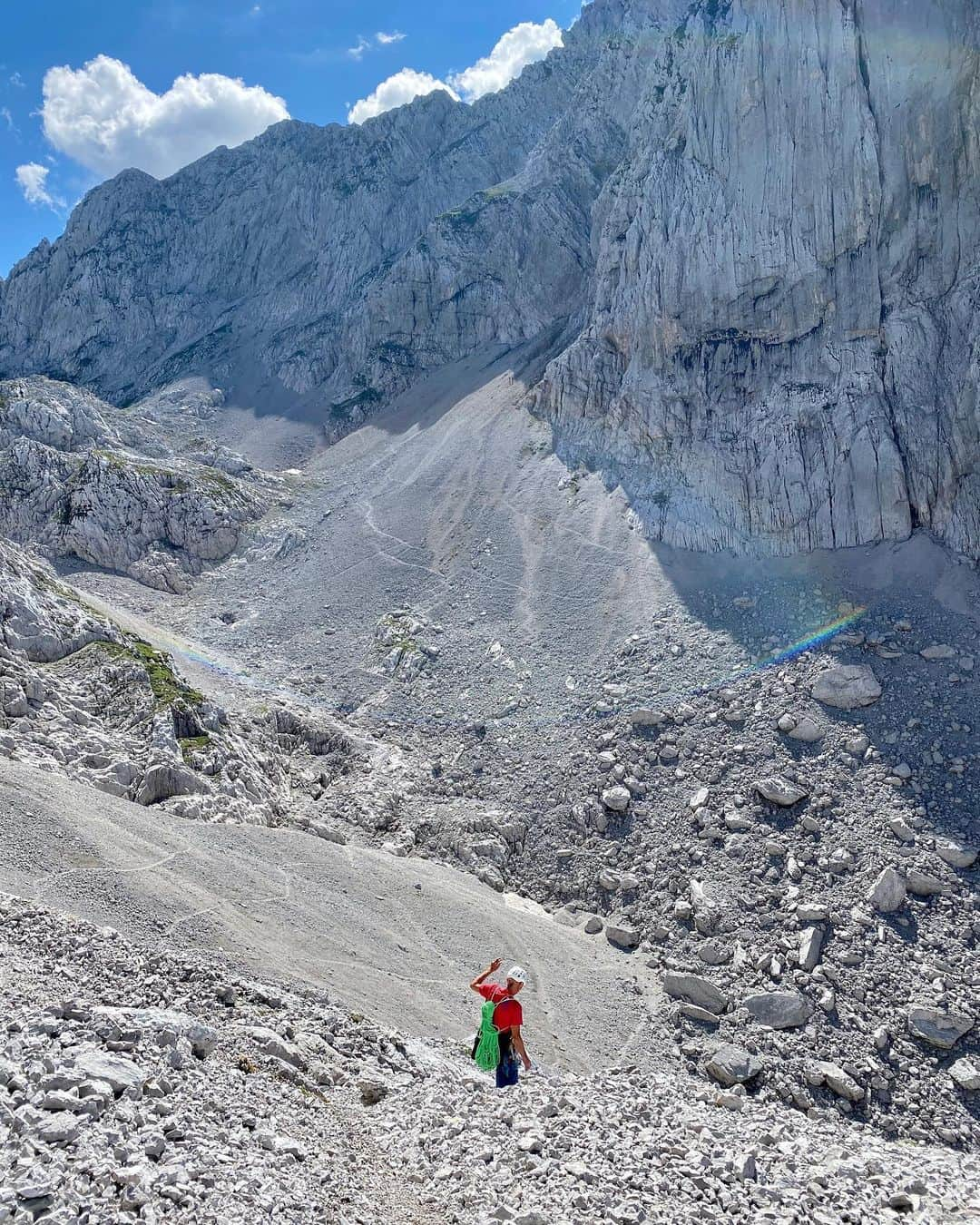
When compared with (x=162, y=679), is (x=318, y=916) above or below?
below

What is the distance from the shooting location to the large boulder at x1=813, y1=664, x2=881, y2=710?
27.4m

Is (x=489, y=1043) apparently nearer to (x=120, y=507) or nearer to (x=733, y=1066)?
(x=733, y=1066)

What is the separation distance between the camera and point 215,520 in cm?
5512

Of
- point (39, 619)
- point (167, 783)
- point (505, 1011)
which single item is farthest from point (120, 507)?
point (505, 1011)

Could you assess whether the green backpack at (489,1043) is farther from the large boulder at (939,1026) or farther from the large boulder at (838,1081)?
the large boulder at (939,1026)

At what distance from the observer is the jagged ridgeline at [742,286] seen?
35844 millimetres

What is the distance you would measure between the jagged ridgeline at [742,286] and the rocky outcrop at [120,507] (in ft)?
66.3

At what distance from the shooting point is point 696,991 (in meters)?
20.2

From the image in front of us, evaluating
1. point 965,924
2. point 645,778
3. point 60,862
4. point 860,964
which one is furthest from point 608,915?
point 60,862

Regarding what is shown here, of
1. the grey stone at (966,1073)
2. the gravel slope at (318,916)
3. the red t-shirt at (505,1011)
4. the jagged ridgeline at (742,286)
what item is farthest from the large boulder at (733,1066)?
the jagged ridgeline at (742,286)

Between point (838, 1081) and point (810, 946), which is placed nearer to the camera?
point (838, 1081)

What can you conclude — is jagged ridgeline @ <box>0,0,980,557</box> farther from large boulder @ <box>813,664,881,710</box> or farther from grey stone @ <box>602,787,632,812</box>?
grey stone @ <box>602,787,632,812</box>

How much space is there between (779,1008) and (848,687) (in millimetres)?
12257

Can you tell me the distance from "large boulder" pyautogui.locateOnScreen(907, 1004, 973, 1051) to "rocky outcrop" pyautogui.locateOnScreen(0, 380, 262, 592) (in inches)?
1785
